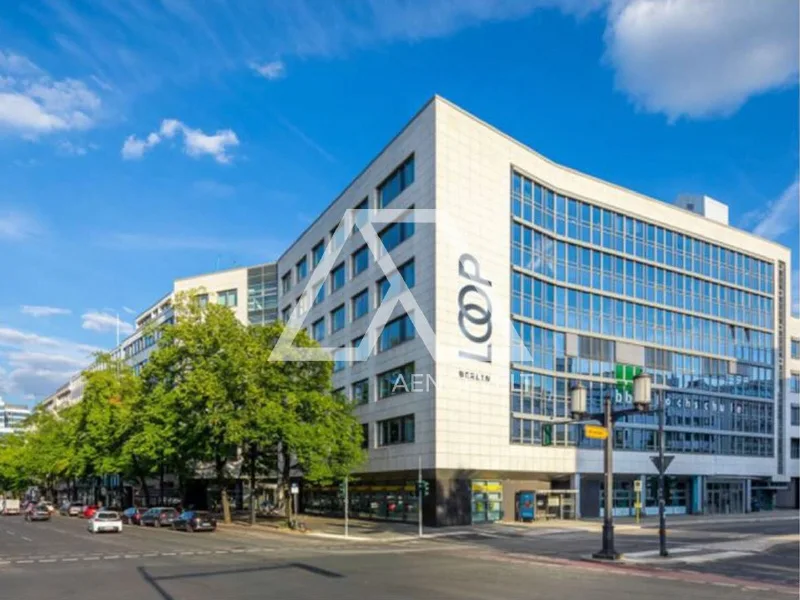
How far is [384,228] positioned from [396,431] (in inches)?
606

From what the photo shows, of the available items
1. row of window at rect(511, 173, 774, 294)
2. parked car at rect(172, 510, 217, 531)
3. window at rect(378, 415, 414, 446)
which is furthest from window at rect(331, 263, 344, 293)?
parked car at rect(172, 510, 217, 531)

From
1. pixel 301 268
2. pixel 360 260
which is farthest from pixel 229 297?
pixel 360 260

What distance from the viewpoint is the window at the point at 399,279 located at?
2133 inches

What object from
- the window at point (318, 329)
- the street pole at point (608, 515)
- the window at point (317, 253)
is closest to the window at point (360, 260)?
the window at point (317, 253)

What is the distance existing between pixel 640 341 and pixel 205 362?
34.5m

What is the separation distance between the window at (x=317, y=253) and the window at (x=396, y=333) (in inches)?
741

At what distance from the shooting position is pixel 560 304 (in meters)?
58.6

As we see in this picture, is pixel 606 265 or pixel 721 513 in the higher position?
pixel 606 265

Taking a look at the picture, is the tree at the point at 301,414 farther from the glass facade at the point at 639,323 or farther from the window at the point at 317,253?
the window at the point at 317,253

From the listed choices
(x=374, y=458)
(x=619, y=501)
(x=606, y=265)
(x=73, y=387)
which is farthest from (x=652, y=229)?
(x=73, y=387)

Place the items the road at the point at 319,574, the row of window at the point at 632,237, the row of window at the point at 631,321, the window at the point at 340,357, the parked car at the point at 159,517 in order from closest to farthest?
the road at the point at 319,574 → the parked car at the point at 159,517 → the row of window at the point at 631,321 → the row of window at the point at 632,237 → the window at the point at 340,357

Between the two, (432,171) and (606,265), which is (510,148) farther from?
(606,265)

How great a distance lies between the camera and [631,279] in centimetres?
6369

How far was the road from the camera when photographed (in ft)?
62.7
